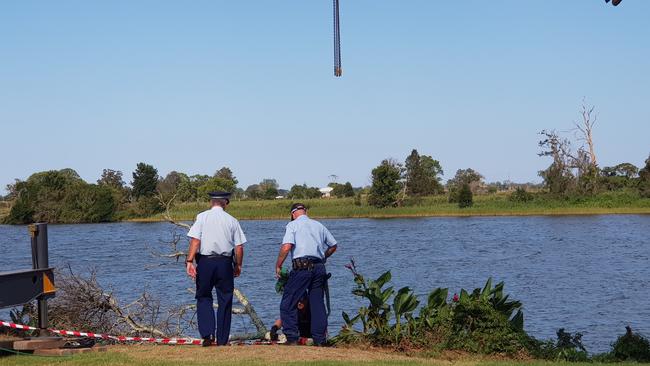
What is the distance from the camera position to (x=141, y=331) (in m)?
15.0

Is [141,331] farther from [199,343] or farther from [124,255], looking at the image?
[124,255]

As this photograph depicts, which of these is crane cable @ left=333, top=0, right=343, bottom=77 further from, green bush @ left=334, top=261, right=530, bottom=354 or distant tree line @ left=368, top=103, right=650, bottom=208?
distant tree line @ left=368, top=103, right=650, bottom=208

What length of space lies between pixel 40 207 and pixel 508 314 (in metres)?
86.2

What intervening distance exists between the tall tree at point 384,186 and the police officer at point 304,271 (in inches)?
2805

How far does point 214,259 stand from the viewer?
11.5 meters

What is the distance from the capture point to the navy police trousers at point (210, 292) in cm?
1154

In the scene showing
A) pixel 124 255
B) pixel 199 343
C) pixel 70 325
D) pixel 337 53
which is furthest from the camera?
pixel 124 255

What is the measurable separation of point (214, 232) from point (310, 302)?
68.2 inches

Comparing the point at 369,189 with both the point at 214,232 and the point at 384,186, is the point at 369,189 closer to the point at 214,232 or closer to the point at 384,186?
the point at 384,186

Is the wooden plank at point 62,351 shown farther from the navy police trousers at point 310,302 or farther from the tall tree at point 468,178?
the tall tree at point 468,178

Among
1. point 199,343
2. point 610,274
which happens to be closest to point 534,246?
point 610,274

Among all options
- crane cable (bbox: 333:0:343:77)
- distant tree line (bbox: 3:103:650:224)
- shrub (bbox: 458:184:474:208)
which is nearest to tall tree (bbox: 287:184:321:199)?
distant tree line (bbox: 3:103:650:224)

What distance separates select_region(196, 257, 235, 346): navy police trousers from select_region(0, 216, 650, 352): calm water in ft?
18.6

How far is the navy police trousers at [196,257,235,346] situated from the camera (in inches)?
454
